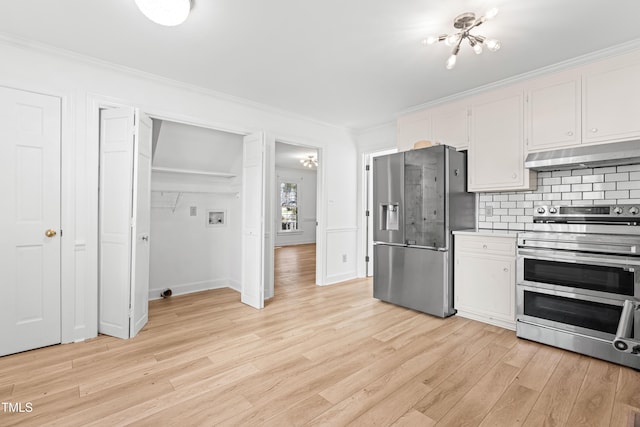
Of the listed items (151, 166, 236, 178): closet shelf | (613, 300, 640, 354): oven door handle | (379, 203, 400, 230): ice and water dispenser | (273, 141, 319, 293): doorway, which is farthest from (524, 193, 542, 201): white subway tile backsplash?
(273, 141, 319, 293): doorway

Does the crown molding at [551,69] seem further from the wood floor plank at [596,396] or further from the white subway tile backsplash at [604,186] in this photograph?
the wood floor plank at [596,396]

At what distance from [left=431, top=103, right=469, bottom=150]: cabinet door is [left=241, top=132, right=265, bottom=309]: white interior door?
6.99 feet

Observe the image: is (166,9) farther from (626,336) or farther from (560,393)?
(560,393)

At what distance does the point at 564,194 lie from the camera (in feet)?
9.80

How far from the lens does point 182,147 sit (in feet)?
13.0

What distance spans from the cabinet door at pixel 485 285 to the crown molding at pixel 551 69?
1.88 meters

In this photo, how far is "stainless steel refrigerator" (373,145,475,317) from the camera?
3.28m

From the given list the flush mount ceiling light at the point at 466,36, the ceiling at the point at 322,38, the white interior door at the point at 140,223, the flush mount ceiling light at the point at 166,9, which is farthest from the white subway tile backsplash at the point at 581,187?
the white interior door at the point at 140,223

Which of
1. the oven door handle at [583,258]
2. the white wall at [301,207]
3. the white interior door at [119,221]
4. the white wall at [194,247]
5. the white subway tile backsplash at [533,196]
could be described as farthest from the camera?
the white wall at [301,207]

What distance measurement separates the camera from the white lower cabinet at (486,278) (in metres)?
2.96

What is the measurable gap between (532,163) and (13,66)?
4.61m

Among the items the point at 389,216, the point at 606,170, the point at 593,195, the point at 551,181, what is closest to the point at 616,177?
the point at 606,170

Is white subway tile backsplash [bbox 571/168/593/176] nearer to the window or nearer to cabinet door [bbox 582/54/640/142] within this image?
cabinet door [bbox 582/54/640/142]

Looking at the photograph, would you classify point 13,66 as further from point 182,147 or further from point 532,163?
point 532,163
